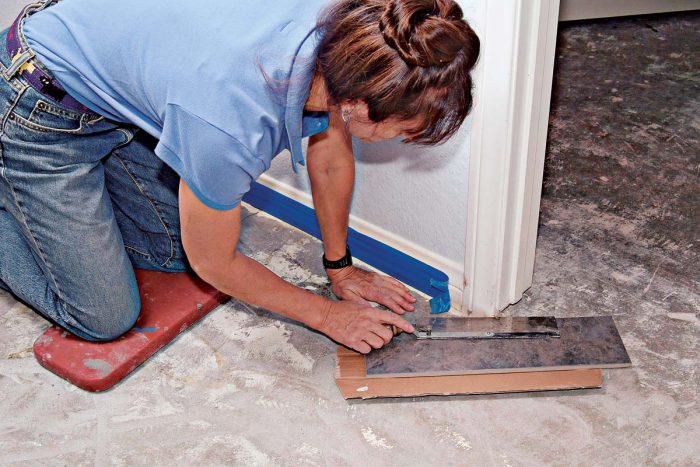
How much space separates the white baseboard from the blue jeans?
1.39 feet

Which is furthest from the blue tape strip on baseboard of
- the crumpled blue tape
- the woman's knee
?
the woman's knee

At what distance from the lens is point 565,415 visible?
1.43m

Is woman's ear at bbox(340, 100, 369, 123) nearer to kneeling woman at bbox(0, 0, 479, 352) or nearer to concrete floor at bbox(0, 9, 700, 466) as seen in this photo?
kneeling woman at bbox(0, 0, 479, 352)

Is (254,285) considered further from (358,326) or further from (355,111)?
(355,111)

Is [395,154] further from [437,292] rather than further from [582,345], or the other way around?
[582,345]

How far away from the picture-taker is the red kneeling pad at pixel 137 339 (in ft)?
5.07

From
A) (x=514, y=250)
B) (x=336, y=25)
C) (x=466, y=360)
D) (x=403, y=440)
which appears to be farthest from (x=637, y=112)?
(x=336, y=25)

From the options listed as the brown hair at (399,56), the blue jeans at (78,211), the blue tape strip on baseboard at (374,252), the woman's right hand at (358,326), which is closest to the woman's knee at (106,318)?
the blue jeans at (78,211)

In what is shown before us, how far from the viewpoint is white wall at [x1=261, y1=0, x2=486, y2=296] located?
1.56 metres

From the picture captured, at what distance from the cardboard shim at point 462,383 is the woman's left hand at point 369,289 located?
250mm

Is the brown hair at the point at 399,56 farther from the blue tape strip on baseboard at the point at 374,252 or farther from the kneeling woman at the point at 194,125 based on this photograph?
the blue tape strip on baseboard at the point at 374,252

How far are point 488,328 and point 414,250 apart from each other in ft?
0.90

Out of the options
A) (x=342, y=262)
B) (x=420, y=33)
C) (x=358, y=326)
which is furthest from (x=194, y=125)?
(x=342, y=262)

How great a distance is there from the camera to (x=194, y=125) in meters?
1.08
